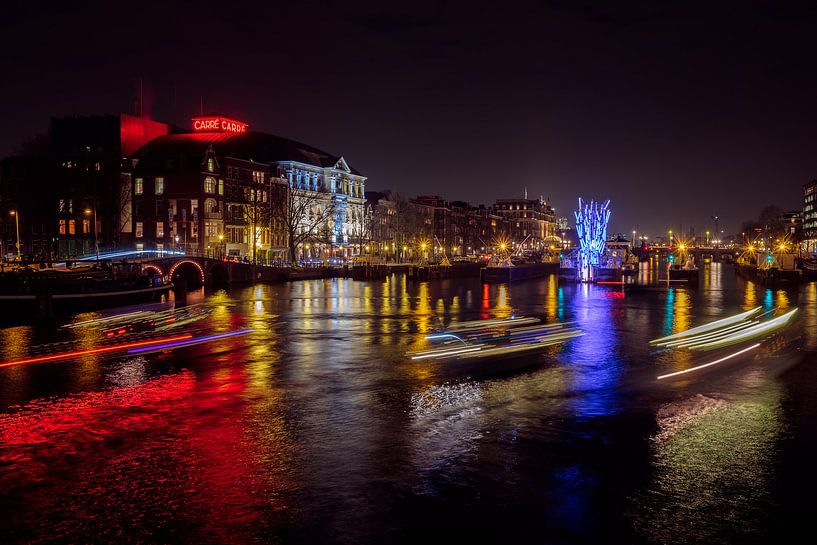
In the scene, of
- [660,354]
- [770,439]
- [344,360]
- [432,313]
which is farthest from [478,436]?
[432,313]

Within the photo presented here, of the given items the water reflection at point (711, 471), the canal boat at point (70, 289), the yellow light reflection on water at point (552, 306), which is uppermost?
the canal boat at point (70, 289)

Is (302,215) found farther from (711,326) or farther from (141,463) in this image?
(141,463)

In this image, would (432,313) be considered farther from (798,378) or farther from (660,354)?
(798,378)

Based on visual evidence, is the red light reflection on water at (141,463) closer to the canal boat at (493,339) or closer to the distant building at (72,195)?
the canal boat at (493,339)

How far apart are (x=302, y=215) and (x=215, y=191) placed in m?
16.2

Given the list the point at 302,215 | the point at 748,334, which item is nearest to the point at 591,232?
the point at 302,215

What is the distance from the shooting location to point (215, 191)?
93625 mm

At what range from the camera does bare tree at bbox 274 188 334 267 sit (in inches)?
3907

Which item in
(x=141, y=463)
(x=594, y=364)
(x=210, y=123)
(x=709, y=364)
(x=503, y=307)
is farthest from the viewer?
(x=210, y=123)

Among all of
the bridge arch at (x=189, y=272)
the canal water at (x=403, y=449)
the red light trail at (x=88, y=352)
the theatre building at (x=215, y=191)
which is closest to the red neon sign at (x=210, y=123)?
the theatre building at (x=215, y=191)

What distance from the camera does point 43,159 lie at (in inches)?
3398

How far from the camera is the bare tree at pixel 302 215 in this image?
99250 mm

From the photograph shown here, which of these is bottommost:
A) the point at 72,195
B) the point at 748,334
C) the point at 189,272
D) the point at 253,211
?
the point at 748,334

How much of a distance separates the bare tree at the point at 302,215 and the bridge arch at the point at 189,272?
56.0ft
